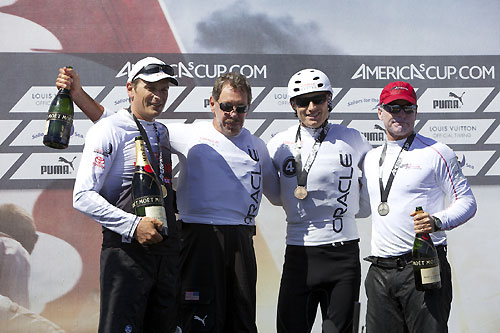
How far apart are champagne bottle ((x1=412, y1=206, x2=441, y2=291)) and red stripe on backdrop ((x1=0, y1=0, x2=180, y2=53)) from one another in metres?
2.72

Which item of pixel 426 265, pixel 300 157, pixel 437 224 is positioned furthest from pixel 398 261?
pixel 300 157

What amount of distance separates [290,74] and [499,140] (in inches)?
68.6

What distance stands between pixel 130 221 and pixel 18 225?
2.57 m

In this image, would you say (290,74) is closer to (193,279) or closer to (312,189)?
(312,189)

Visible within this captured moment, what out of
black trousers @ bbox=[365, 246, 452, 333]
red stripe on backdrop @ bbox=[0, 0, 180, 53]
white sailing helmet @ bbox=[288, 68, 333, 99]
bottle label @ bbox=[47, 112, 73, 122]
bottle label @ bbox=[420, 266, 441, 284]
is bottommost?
black trousers @ bbox=[365, 246, 452, 333]

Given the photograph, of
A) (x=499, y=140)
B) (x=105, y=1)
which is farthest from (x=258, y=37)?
(x=499, y=140)

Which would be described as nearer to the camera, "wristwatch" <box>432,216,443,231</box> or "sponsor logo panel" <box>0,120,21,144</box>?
"wristwatch" <box>432,216,443,231</box>

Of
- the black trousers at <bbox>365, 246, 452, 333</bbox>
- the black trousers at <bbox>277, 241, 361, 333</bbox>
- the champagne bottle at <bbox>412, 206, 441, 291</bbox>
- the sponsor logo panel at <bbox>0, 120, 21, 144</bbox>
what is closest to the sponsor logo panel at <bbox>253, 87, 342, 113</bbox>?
the sponsor logo panel at <bbox>0, 120, 21, 144</bbox>

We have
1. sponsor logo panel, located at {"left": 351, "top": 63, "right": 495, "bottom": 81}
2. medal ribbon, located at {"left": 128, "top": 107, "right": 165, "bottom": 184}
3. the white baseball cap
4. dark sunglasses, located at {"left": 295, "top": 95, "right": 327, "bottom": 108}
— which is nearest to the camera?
medal ribbon, located at {"left": 128, "top": 107, "right": 165, "bottom": 184}

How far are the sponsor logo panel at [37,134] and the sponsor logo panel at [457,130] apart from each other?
8.57ft

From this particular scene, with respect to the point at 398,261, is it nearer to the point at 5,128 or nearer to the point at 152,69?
the point at 152,69

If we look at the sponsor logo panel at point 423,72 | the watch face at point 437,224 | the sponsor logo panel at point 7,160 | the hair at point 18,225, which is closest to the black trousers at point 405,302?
the watch face at point 437,224

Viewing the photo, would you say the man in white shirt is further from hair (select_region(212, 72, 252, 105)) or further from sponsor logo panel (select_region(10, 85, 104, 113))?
sponsor logo panel (select_region(10, 85, 104, 113))

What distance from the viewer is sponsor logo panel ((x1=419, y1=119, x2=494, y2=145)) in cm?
534
